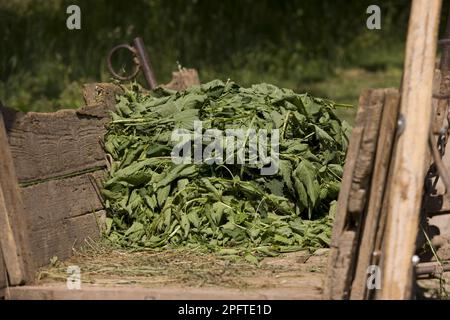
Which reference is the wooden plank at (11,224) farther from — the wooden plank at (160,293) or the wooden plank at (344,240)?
the wooden plank at (344,240)

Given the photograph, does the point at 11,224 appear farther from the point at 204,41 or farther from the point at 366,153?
the point at 204,41

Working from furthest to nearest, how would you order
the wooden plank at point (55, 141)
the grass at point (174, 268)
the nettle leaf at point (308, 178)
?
the nettle leaf at point (308, 178)
the wooden plank at point (55, 141)
the grass at point (174, 268)

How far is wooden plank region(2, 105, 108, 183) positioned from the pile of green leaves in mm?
118

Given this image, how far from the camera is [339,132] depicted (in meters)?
5.04

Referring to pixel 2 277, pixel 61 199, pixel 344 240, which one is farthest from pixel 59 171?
pixel 344 240

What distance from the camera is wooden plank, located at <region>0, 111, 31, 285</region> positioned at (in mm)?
3703

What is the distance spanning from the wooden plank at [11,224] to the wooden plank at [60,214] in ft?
0.67

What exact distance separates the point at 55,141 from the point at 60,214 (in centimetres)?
32

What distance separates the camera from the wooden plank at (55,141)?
13.1ft

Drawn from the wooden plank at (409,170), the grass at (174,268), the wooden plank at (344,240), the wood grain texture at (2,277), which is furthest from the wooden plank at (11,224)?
the wooden plank at (409,170)

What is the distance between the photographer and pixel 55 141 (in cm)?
429

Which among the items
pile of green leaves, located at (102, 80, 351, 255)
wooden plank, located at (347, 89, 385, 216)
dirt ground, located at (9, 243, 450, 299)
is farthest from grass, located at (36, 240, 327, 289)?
wooden plank, located at (347, 89, 385, 216)
